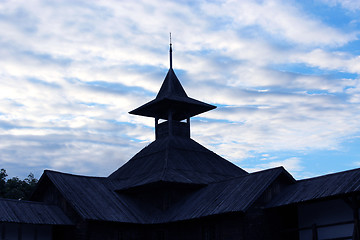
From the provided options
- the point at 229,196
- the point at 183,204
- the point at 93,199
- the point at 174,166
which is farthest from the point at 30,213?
the point at 229,196

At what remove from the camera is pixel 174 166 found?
42125 mm

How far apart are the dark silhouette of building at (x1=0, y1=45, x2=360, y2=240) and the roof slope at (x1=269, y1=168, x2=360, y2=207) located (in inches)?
3.0

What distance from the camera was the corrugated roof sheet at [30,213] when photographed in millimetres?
33500

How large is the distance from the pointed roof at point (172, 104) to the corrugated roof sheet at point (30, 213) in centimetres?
1447

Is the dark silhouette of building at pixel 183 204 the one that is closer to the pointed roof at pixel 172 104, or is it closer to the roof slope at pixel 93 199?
the roof slope at pixel 93 199

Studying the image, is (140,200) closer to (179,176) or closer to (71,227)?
(179,176)

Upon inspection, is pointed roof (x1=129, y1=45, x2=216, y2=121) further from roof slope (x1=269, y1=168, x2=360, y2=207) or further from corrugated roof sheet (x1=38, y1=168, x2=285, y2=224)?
roof slope (x1=269, y1=168, x2=360, y2=207)

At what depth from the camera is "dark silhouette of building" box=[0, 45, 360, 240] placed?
31.9 m

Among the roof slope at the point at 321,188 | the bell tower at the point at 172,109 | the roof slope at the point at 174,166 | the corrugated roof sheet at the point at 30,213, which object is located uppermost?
the bell tower at the point at 172,109

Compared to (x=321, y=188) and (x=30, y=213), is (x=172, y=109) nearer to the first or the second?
(x=30, y=213)

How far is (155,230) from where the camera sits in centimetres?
3878

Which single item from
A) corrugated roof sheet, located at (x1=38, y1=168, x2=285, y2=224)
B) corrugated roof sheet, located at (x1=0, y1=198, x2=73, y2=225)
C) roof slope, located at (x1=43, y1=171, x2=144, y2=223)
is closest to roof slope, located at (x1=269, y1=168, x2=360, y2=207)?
corrugated roof sheet, located at (x1=38, y1=168, x2=285, y2=224)

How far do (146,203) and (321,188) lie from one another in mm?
14064

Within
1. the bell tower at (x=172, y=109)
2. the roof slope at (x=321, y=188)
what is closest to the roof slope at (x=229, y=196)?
the roof slope at (x=321, y=188)
